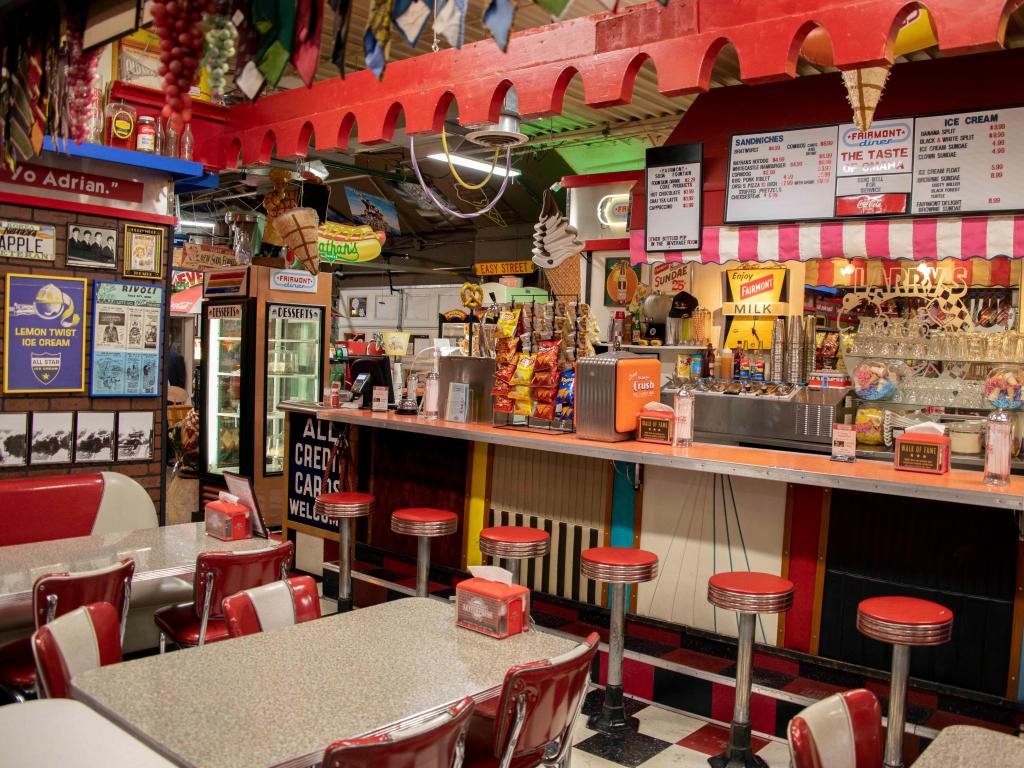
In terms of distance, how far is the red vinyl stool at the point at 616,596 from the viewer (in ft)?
13.0

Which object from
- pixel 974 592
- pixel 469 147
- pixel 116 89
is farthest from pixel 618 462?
pixel 469 147

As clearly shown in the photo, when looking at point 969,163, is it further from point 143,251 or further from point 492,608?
point 143,251

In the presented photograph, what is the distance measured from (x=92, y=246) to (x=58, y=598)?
2.85 m

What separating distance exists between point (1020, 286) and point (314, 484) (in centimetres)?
566

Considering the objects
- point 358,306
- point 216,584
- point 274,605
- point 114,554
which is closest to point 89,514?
point 114,554

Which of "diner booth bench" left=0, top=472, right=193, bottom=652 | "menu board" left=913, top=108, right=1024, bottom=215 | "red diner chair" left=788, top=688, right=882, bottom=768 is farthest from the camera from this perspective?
"menu board" left=913, top=108, right=1024, bottom=215

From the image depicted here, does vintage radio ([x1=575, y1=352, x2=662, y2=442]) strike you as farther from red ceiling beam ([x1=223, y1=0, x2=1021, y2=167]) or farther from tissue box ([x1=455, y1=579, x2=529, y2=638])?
tissue box ([x1=455, y1=579, x2=529, y2=638])

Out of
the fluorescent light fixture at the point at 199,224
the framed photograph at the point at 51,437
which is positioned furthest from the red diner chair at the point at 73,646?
the fluorescent light fixture at the point at 199,224

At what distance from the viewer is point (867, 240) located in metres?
5.43

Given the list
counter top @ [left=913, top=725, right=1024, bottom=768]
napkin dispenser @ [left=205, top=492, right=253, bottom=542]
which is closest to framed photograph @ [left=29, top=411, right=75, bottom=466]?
napkin dispenser @ [left=205, top=492, right=253, bottom=542]

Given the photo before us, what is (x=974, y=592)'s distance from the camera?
12.1 ft

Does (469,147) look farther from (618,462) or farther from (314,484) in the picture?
(618,462)

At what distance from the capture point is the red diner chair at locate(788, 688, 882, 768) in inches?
85.3

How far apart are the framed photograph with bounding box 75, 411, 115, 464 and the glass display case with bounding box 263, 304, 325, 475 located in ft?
8.73
